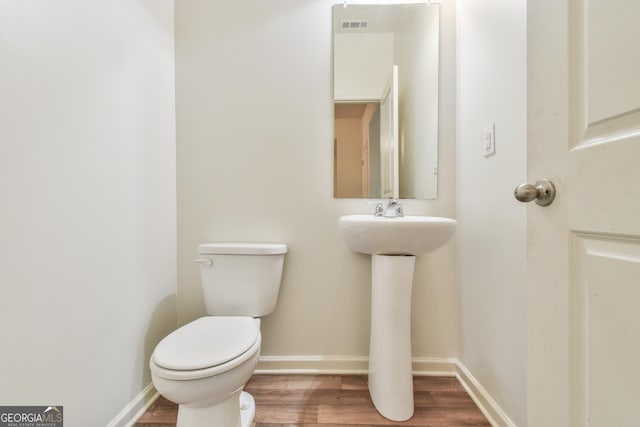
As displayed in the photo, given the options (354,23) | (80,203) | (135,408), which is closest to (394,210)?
(354,23)

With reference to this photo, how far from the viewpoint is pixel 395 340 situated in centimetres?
107

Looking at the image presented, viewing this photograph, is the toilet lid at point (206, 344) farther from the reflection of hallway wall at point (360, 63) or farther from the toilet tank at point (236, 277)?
the reflection of hallway wall at point (360, 63)

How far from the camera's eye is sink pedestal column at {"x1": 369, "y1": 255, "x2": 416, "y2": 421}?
3.47 feet

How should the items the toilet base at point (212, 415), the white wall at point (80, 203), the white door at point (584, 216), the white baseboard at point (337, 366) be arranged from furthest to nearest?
the white baseboard at point (337, 366)
the toilet base at point (212, 415)
the white wall at point (80, 203)
the white door at point (584, 216)

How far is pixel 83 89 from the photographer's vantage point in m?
0.87

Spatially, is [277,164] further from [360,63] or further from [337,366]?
[337,366]

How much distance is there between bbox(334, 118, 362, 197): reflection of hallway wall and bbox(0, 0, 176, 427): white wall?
0.90 m

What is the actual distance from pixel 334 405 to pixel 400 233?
830mm

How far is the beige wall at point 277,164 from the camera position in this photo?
1359 mm

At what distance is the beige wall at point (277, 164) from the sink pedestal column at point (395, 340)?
0.28m

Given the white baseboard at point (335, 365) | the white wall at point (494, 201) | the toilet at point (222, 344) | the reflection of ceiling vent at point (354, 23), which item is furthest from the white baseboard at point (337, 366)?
the reflection of ceiling vent at point (354, 23)

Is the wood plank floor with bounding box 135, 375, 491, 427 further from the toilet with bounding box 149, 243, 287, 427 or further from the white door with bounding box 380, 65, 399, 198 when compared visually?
the white door with bounding box 380, 65, 399, 198

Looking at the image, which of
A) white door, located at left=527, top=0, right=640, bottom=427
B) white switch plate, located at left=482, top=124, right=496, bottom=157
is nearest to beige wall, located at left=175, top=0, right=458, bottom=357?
white switch plate, located at left=482, top=124, right=496, bottom=157

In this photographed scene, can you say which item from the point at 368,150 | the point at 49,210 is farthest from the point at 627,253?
the point at 49,210
